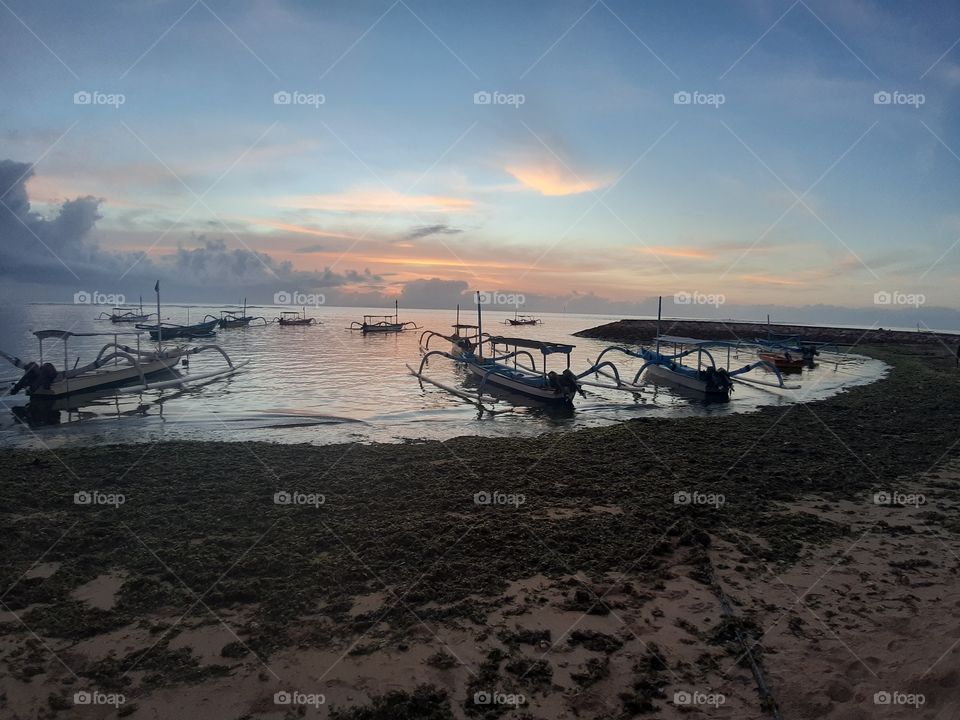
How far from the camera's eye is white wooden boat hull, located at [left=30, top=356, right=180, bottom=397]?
20281mm

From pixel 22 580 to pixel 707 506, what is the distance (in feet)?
28.8

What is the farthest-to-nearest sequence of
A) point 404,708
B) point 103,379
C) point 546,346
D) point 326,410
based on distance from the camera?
point 103,379, point 546,346, point 326,410, point 404,708

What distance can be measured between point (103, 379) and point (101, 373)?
0.31 meters

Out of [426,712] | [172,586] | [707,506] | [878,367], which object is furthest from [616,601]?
[878,367]

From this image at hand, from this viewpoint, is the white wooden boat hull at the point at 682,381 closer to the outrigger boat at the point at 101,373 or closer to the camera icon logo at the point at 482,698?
the camera icon logo at the point at 482,698

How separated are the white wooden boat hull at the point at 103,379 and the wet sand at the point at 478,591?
40.4 ft

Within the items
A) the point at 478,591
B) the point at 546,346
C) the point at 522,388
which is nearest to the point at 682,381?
the point at 546,346

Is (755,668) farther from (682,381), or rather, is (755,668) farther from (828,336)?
(828,336)

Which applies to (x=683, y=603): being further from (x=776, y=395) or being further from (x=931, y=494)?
(x=776, y=395)

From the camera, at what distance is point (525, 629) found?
4.78 metres

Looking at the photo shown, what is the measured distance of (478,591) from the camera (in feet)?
17.8

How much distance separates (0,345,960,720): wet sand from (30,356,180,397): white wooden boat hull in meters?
12.3

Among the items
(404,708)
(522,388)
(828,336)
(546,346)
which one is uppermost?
(828,336)

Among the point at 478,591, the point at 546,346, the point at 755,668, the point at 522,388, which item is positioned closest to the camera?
the point at 755,668
